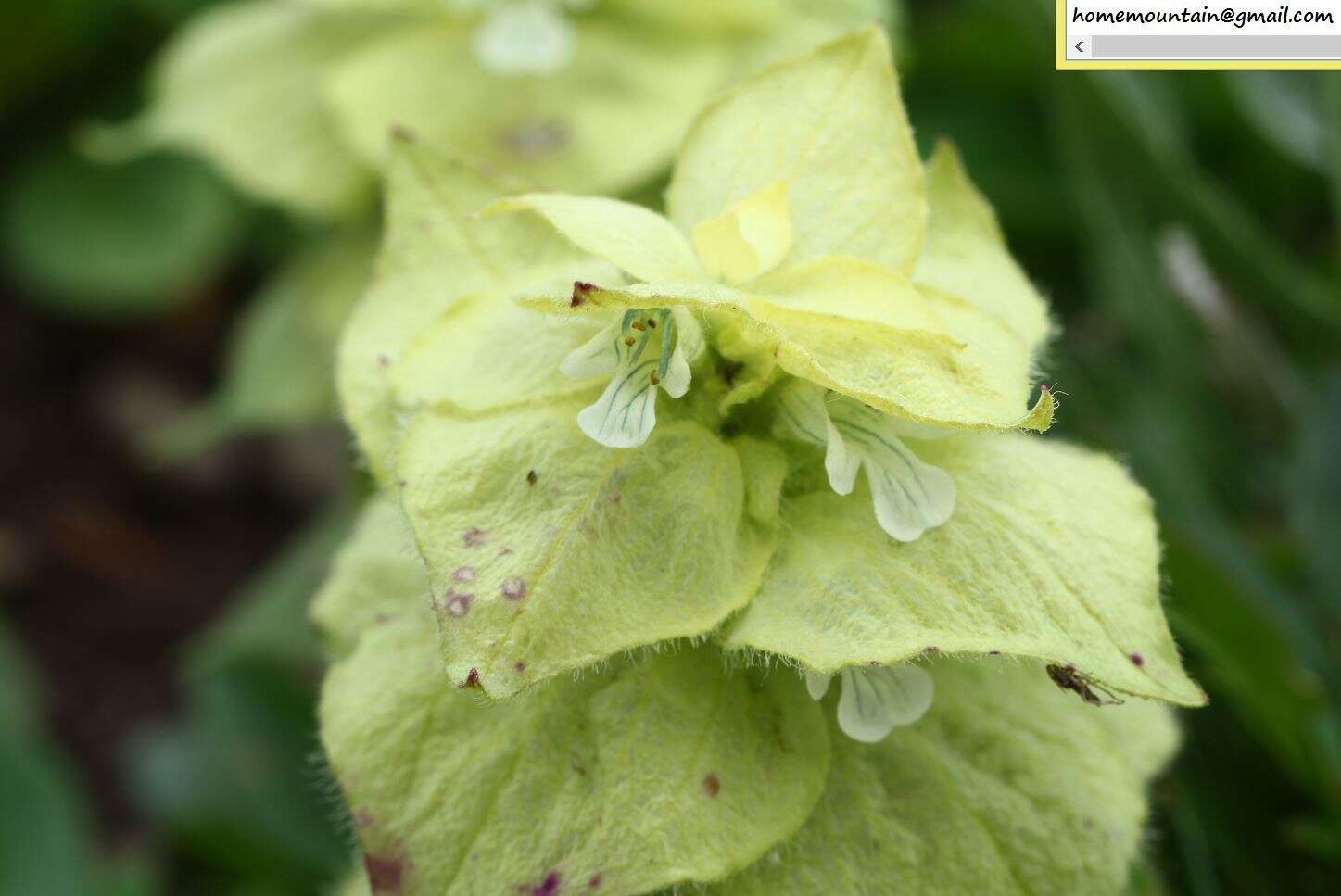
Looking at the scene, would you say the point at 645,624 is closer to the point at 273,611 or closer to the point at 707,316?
the point at 707,316

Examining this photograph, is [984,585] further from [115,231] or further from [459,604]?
[115,231]

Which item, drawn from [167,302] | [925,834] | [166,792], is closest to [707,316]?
[925,834]

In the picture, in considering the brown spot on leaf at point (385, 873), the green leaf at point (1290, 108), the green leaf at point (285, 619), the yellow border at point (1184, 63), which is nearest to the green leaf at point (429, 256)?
the brown spot on leaf at point (385, 873)

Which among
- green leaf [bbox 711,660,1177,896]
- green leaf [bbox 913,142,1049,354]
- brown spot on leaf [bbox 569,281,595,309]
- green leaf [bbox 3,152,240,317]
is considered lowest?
green leaf [bbox 3,152,240,317]

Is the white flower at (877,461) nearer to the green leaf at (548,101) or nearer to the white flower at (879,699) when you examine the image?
the white flower at (879,699)

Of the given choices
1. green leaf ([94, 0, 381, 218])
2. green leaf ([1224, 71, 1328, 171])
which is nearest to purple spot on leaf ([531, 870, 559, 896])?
green leaf ([94, 0, 381, 218])

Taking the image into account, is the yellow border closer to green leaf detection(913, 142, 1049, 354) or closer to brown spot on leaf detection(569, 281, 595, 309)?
green leaf detection(913, 142, 1049, 354)
